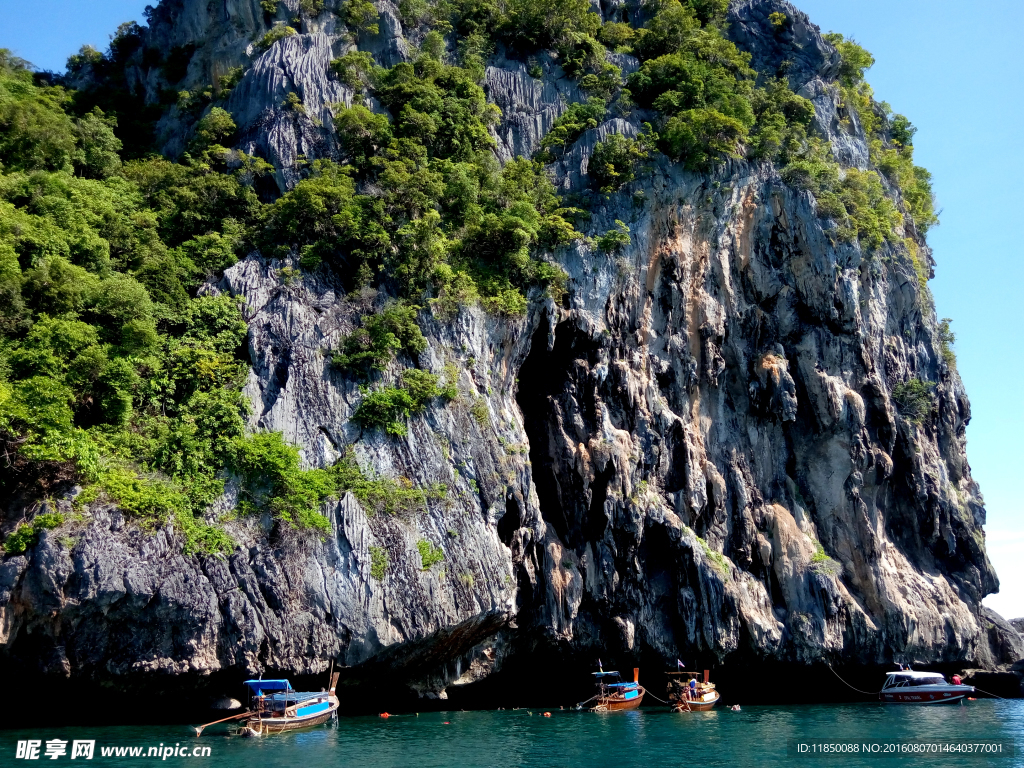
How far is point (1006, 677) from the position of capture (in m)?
37.2

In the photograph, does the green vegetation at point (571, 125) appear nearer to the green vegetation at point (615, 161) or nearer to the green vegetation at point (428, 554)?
the green vegetation at point (615, 161)

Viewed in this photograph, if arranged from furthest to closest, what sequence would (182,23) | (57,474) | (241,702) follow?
(182,23), (241,702), (57,474)

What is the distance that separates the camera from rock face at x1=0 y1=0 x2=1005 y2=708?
22906mm

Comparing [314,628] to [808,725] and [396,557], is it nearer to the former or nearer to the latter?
[396,557]

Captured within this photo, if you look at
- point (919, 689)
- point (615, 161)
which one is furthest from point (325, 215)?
point (919, 689)

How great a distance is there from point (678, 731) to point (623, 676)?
31.4ft

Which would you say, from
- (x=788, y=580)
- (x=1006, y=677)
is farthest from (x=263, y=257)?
(x=1006, y=677)

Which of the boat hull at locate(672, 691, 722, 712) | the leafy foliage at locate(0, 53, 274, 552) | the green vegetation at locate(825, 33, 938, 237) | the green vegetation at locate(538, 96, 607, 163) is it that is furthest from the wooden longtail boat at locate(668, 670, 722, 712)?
the green vegetation at locate(825, 33, 938, 237)

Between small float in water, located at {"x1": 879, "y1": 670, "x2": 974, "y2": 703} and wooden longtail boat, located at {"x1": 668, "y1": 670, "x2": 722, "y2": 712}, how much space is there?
27.9ft

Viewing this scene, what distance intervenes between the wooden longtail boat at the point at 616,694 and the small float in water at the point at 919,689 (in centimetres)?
1170

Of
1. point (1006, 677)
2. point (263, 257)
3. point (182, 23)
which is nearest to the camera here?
point (263, 257)

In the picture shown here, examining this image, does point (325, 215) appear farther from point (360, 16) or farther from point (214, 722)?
point (214, 722)

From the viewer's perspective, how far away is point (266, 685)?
23422mm

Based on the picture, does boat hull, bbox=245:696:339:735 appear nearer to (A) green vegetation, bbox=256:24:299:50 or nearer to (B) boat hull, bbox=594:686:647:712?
(B) boat hull, bbox=594:686:647:712
